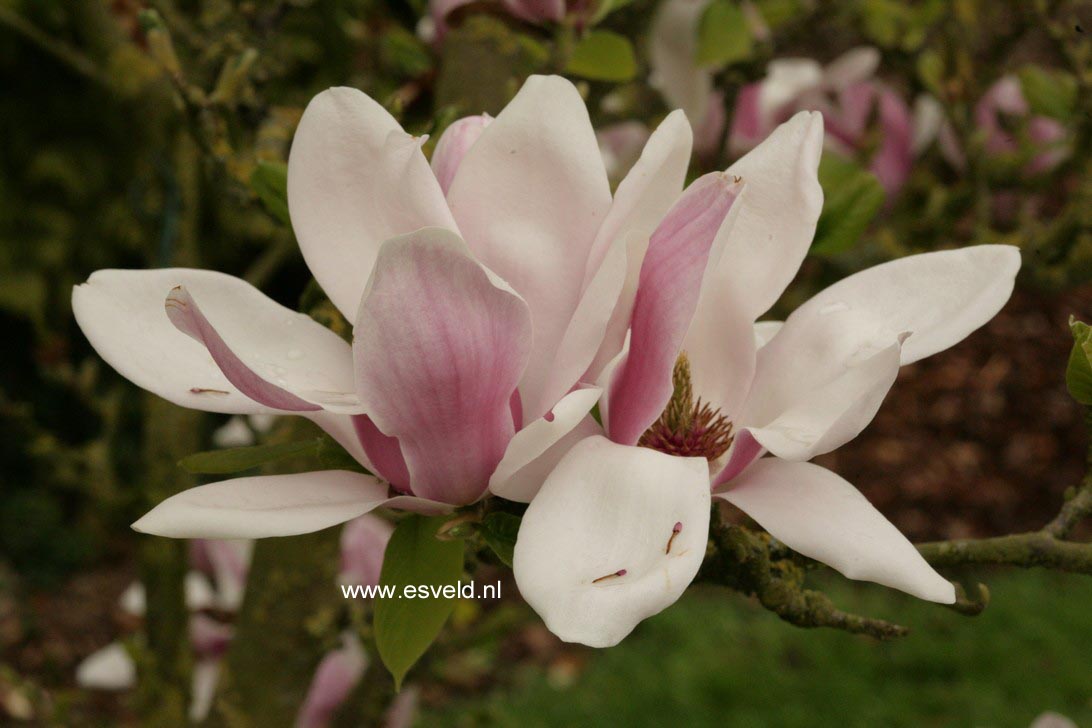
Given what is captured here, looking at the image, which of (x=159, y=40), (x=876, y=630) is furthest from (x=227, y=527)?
(x=159, y=40)

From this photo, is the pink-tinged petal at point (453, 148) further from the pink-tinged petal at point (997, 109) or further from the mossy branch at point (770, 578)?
the pink-tinged petal at point (997, 109)

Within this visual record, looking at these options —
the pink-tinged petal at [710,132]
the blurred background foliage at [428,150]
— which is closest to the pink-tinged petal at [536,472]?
the blurred background foliage at [428,150]

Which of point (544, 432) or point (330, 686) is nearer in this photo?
point (544, 432)

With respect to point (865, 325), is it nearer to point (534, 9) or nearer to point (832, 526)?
point (832, 526)

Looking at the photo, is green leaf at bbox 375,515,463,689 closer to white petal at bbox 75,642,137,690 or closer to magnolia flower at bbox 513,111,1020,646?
magnolia flower at bbox 513,111,1020,646

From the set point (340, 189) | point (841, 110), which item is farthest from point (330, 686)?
point (841, 110)
